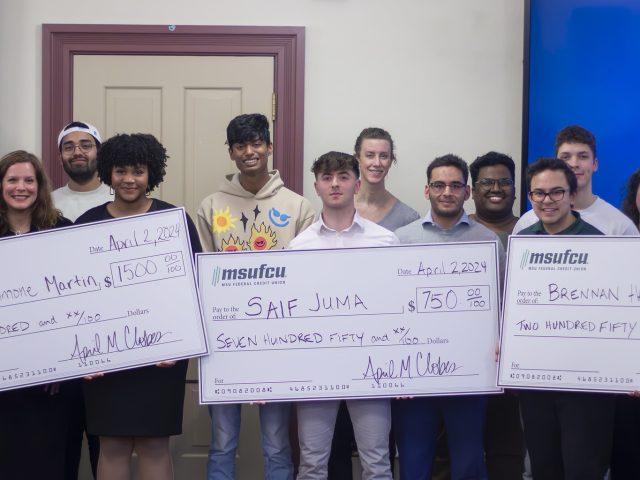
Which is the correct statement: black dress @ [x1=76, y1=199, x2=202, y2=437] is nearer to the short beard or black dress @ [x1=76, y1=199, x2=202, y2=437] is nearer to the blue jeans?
the blue jeans

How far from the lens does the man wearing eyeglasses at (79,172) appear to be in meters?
3.96

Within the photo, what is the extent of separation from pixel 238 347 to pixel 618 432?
4.99ft

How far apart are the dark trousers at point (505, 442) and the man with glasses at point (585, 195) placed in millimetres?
823

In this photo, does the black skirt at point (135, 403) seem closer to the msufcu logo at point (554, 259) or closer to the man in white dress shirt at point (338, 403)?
the man in white dress shirt at point (338, 403)

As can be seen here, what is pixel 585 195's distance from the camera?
12.0ft

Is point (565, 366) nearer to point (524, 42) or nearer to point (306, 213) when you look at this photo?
point (306, 213)

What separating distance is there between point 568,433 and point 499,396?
733 mm

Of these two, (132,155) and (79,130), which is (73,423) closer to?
(132,155)

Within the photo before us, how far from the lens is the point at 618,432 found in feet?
11.0

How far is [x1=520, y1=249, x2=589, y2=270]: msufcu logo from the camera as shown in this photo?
3191mm

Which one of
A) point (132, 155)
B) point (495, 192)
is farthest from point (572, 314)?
point (132, 155)

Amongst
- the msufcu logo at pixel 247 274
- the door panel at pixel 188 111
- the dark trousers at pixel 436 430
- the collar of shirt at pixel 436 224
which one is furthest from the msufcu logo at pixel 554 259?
the door panel at pixel 188 111

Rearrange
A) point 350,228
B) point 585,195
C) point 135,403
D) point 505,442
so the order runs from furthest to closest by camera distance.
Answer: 1. point 505,442
2. point 585,195
3. point 350,228
4. point 135,403

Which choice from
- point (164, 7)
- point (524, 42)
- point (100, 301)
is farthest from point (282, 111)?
point (100, 301)
